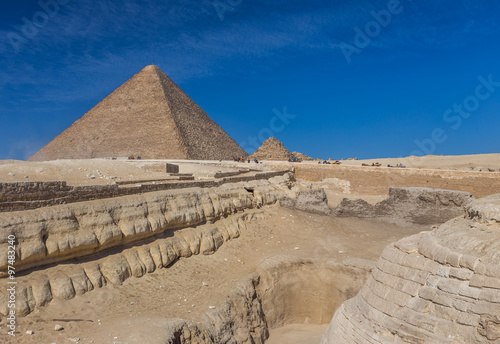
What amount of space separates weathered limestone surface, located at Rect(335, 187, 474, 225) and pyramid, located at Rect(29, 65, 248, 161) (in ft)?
114

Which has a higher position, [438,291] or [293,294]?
[438,291]

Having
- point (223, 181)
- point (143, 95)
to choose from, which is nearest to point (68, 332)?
point (223, 181)

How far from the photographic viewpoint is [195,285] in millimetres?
8094

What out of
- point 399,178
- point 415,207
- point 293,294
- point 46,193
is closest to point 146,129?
point 399,178

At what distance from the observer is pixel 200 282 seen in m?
8.30

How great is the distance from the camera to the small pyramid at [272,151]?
44.3 metres

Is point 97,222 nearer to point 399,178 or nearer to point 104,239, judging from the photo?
point 104,239

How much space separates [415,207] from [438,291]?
9.61 meters

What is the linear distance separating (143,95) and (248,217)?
173ft

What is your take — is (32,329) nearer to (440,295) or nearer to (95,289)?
(95,289)

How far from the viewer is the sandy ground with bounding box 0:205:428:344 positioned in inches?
213

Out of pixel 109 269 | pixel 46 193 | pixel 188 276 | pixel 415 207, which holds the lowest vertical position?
pixel 188 276

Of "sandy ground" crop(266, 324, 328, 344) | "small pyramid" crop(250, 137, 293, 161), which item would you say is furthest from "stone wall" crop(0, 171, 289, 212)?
"small pyramid" crop(250, 137, 293, 161)

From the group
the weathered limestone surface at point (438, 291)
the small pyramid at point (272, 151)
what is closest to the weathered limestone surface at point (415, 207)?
the weathered limestone surface at point (438, 291)
